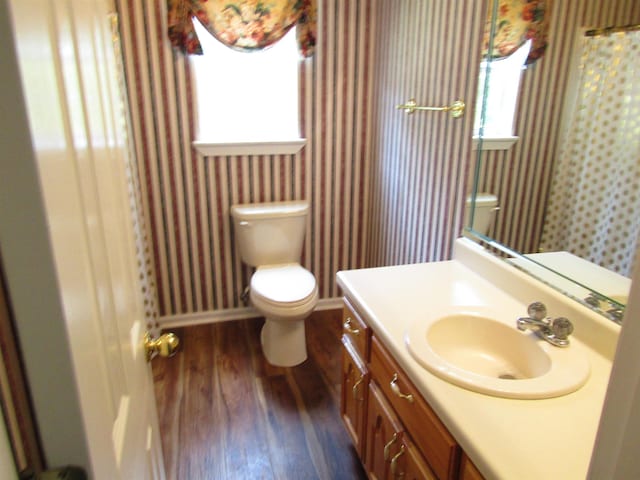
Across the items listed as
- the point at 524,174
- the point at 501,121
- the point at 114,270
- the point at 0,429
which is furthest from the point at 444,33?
the point at 0,429

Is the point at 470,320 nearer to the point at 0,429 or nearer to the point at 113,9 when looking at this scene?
the point at 0,429

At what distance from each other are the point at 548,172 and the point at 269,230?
5.28 feet

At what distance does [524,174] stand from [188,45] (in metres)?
1.86

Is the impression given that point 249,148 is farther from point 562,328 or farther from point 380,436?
point 562,328

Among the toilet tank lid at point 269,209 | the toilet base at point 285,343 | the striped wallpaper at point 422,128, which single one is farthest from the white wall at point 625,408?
the toilet tank lid at point 269,209

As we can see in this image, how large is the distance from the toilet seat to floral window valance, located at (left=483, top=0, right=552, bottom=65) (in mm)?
1380

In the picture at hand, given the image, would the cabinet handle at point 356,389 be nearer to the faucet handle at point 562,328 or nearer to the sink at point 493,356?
the sink at point 493,356

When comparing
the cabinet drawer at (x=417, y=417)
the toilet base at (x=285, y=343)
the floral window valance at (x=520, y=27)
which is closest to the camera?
the cabinet drawer at (x=417, y=417)

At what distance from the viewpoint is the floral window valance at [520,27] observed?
1400 millimetres

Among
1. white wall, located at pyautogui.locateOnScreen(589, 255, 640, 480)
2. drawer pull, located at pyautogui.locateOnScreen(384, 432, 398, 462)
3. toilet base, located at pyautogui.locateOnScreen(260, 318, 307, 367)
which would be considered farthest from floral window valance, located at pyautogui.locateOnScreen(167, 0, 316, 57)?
white wall, located at pyautogui.locateOnScreen(589, 255, 640, 480)

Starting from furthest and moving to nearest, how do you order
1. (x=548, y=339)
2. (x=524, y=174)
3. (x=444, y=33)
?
(x=444, y=33), (x=524, y=174), (x=548, y=339)

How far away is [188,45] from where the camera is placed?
2404mm

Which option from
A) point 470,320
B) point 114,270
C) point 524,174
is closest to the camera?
point 114,270

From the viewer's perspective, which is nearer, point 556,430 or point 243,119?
point 556,430
